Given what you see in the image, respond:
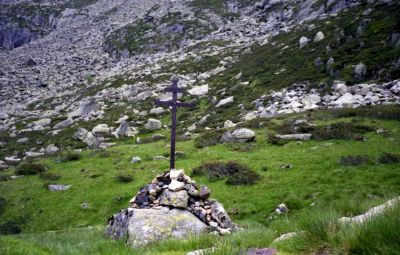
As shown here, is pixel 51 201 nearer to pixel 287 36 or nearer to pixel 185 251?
pixel 185 251

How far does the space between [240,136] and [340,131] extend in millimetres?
6385

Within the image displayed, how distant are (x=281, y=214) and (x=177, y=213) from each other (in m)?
4.11

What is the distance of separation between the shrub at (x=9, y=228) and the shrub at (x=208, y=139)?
12.2 metres

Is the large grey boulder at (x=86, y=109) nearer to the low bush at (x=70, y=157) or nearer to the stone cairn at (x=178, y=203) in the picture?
the low bush at (x=70, y=157)

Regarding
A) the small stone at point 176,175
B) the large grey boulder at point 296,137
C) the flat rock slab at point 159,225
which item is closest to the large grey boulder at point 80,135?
the large grey boulder at point 296,137

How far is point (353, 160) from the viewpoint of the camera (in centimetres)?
1716

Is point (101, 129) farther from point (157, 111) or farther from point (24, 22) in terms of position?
point (24, 22)

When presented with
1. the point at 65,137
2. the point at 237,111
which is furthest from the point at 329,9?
the point at 65,137

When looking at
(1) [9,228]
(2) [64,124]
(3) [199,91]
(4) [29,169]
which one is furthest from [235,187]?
(2) [64,124]

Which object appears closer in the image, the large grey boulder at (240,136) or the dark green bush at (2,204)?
the dark green bush at (2,204)

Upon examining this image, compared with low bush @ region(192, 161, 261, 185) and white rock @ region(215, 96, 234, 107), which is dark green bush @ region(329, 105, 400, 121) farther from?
white rock @ region(215, 96, 234, 107)

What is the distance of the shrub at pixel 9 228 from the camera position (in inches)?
632

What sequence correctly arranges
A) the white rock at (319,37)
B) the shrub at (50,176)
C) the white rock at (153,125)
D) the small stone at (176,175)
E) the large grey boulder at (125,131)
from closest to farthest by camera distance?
1. the small stone at (176,175)
2. the shrub at (50,176)
3. the large grey boulder at (125,131)
4. the white rock at (153,125)
5. the white rock at (319,37)

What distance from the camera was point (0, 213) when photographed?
59.5 feet
